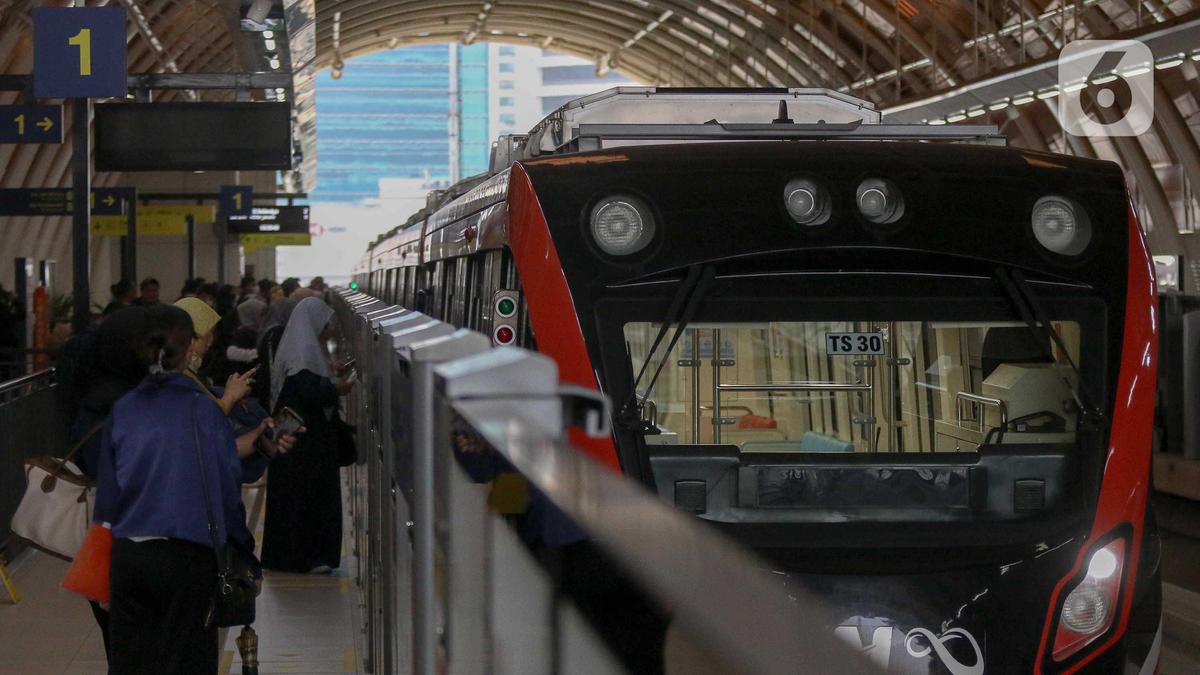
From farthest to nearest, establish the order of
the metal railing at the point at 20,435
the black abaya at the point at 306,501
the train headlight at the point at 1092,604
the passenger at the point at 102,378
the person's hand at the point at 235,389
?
the metal railing at the point at 20,435 < the black abaya at the point at 306,501 < the passenger at the point at 102,378 < the person's hand at the point at 235,389 < the train headlight at the point at 1092,604

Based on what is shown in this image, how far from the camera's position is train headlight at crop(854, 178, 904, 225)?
4953 mm

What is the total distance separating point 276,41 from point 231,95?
1134 inches

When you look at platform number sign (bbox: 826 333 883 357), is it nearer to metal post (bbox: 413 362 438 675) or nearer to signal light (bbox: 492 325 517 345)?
signal light (bbox: 492 325 517 345)

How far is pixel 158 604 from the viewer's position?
498 centimetres

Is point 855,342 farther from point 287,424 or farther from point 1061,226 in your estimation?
point 287,424

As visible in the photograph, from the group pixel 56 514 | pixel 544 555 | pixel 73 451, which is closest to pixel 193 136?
pixel 73 451

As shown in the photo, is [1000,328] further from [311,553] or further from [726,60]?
[726,60]

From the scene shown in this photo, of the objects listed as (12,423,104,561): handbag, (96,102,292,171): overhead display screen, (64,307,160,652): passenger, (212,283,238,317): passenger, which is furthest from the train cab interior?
(212,283,238,317): passenger

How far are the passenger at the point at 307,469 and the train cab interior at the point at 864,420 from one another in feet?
14.6

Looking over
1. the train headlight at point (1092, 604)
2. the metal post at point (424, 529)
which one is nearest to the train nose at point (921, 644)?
the train headlight at point (1092, 604)

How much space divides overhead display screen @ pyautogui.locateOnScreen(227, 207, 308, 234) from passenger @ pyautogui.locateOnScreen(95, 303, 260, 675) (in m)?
31.9

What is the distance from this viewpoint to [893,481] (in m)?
4.96

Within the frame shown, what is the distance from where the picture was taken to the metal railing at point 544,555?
45.0 inches

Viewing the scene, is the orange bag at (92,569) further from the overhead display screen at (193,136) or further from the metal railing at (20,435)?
the overhead display screen at (193,136)
